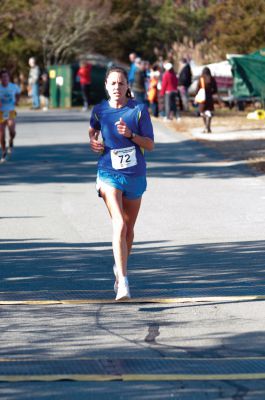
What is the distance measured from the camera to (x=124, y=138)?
923 centimetres

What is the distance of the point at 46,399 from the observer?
6.13 meters

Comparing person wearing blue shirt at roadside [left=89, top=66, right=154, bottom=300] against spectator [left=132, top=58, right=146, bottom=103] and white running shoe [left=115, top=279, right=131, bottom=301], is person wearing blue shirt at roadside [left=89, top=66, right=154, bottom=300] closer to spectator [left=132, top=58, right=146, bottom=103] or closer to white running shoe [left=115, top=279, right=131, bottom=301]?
white running shoe [left=115, top=279, right=131, bottom=301]

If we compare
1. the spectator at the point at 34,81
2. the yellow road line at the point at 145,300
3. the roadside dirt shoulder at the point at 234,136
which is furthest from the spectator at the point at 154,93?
the yellow road line at the point at 145,300

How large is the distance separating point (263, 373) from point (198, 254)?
5.28 meters

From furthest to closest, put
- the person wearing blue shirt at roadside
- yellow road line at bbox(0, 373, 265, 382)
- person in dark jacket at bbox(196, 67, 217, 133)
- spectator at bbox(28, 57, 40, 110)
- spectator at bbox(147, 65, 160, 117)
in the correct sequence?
spectator at bbox(28, 57, 40, 110)
spectator at bbox(147, 65, 160, 117)
person in dark jacket at bbox(196, 67, 217, 133)
the person wearing blue shirt at roadside
yellow road line at bbox(0, 373, 265, 382)

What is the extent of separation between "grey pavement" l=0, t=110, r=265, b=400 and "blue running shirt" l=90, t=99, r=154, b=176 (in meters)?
1.04

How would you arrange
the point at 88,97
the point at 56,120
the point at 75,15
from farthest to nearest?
the point at 75,15, the point at 88,97, the point at 56,120

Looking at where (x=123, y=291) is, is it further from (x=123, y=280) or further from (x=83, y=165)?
(x=83, y=165)

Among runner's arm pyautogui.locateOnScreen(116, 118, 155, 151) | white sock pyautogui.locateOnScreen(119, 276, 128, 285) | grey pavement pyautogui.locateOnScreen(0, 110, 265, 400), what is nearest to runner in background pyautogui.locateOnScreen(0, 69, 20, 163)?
grey pavement pyautogui.locateOnScreen(0, 110, 265, 400)

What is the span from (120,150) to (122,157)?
2.2 inches

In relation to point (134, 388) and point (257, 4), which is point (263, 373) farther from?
point (257, 4)

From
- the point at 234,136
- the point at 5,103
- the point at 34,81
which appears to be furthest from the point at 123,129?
the point at 34,81

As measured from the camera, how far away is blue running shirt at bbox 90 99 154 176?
30.3 feet

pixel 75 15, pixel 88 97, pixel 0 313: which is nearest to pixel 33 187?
pixel 0 313
